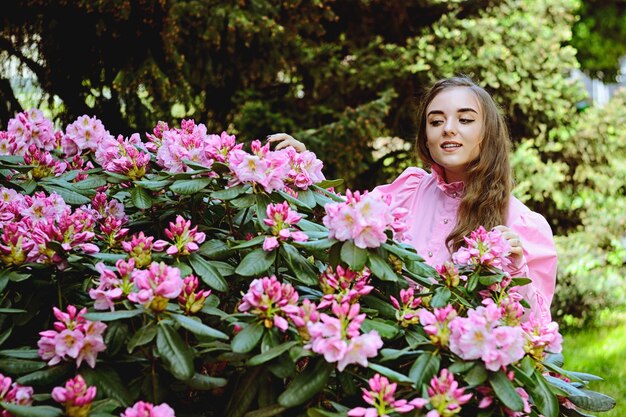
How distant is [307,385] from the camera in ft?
4.12

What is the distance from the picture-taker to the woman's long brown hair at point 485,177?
7.82 ft

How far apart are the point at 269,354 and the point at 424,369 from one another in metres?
0.30

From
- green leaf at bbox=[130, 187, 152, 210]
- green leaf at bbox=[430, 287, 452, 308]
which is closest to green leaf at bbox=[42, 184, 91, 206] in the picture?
green leaf at bbox=[130, 187, 152, 210]

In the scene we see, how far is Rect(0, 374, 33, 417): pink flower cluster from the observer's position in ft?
4.04

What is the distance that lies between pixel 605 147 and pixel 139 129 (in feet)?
12.3

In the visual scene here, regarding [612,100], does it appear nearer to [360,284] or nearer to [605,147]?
[605,147]

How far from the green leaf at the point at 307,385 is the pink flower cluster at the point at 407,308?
25 cm

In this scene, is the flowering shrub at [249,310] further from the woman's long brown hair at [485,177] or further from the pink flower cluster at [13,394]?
the woman's long brown hair at [485,177]

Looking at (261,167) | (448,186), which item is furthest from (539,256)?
(261,167)

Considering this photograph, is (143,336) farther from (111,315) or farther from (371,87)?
(371,87)

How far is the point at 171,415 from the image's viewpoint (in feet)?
4.05

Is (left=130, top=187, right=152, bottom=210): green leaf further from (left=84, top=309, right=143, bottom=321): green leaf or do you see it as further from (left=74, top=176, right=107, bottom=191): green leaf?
(left=84, top=309, right=143, bottom=321): green leaf

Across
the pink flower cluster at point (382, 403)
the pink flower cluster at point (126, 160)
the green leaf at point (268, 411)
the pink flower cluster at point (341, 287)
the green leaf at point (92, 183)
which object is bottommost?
the green leaf at point (268, 411)

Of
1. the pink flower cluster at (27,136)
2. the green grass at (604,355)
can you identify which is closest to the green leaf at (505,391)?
the pink flower cluster at (27,136)
